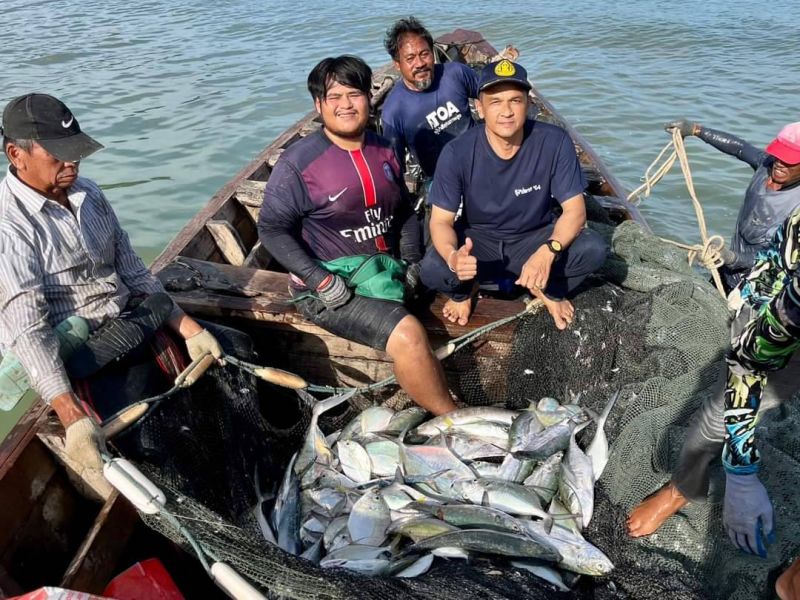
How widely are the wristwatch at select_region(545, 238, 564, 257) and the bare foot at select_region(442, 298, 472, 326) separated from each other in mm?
633

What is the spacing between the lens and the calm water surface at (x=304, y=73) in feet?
32.0

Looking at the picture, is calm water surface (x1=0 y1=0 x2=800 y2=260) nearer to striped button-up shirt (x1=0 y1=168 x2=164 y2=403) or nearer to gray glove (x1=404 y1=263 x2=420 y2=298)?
striped button-up shirt (x1=0 y1=168 x2=164 y2=403)

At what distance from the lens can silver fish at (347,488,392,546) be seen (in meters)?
3.04

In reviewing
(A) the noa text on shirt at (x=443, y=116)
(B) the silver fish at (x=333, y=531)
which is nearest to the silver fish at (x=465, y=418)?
(B) the silver fish at (x=333, y=531)

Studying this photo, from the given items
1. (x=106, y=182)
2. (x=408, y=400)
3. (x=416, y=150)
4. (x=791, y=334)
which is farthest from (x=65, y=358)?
(x=106, y=182)

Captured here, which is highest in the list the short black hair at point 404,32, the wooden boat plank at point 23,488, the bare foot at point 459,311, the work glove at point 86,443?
the short black hair at point 404,32

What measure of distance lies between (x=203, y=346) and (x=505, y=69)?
7.95ft

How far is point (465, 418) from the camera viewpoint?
12.1 feet

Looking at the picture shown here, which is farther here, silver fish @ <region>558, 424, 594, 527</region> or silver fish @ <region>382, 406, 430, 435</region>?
silver fish @ <region>382, 406, 430, 435</region>

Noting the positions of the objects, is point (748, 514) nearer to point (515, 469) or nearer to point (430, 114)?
point (515, 469)

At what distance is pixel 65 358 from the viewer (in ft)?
9.98

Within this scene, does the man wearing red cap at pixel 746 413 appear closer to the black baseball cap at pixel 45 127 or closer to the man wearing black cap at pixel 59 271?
the man wearing black cap at pixel 59 271

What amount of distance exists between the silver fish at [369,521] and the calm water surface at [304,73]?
604 centimetres

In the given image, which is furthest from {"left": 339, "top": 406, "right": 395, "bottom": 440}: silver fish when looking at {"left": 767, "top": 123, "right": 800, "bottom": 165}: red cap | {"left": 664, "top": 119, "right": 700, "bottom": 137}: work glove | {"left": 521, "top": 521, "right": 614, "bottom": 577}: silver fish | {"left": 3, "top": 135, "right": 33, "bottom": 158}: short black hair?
{"left": 664, "top": 119, "right": 700, "bottom": 137}: work glove
